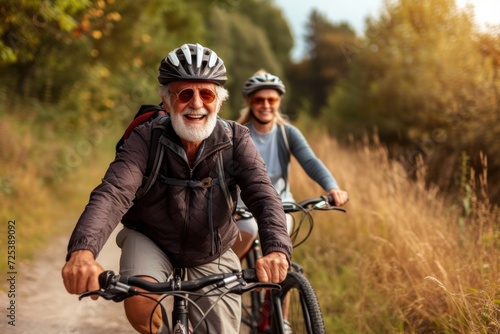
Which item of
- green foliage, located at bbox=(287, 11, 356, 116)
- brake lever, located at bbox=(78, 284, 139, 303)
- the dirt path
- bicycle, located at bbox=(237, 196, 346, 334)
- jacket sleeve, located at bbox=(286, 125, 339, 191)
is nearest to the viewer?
brake lever, located at bbox=(78, 284, 139, 303)

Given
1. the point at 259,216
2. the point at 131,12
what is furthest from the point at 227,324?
the point at 131,12

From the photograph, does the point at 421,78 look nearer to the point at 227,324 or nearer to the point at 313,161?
the point at 313,161

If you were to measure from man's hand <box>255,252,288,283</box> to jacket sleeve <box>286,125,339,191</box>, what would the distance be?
1749mm

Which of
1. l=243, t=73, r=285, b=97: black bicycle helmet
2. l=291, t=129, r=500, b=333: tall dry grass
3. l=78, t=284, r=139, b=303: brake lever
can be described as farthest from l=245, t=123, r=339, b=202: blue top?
l=78, t=284, r=139, b=303: brake lever

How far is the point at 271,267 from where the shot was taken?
244cm

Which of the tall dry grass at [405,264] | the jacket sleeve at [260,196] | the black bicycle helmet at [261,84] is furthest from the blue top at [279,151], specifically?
the jacket sleeve at [260,196]

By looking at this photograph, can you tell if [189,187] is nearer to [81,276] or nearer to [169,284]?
[169,284]

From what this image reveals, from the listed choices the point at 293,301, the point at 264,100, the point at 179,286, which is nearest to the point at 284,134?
the point at 264,100

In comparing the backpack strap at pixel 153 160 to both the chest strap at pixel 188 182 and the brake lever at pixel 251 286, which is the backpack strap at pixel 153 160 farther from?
the brake lever at pixel 251 286

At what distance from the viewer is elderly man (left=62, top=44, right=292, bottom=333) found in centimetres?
276

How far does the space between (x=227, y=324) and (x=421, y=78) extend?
10.0 m

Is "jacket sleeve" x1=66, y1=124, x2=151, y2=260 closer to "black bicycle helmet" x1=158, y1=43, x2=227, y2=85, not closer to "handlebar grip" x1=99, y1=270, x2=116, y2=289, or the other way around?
"handlebar grip" x1=99, y1=270, x2=116, y2=289

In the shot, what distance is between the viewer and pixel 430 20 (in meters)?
12.6

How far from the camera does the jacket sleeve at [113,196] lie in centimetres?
238
